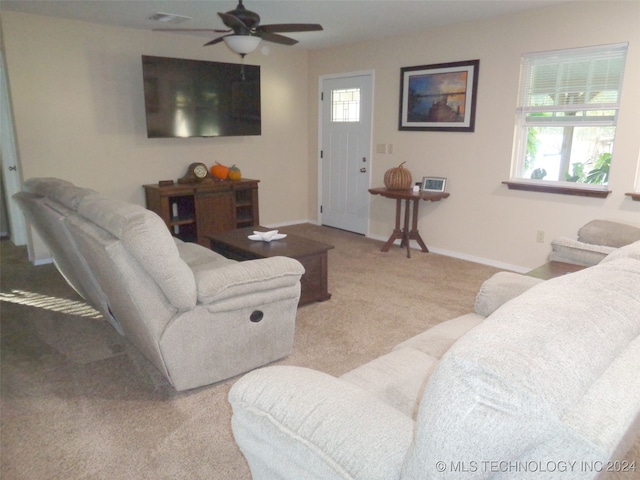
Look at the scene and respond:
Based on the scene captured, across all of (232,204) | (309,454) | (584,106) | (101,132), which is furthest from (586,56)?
(101,132)

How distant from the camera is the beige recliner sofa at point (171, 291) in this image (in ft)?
6.37

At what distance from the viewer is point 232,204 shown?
5.38 meters

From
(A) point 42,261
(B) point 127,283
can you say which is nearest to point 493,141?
(B) point 127,283

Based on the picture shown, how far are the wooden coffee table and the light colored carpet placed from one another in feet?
0.40

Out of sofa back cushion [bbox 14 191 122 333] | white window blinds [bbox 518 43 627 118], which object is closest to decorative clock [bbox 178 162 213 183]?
sofa back cushion [bbox 14 191 122 333]

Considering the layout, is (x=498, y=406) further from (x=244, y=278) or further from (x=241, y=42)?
(x=241, y=42)

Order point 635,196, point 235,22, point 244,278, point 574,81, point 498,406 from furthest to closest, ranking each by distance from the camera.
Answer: point 574,81
point 635,196
point 235,22
point 244,278
point 498,406

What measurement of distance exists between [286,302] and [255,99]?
3754 millimetres

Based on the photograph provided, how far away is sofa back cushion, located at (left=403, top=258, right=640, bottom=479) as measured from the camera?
0.66 m

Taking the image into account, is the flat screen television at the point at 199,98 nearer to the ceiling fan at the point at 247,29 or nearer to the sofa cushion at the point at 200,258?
the ceiling fan at the point at 247,29

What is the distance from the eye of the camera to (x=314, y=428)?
0.98m

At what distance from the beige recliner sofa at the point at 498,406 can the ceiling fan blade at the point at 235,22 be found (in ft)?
8.40

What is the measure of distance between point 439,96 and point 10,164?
4828 mm

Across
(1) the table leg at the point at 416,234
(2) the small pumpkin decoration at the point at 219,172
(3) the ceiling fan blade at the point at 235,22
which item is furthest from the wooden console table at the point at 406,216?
(3) the ceiling fan blade at the point at 235,22
